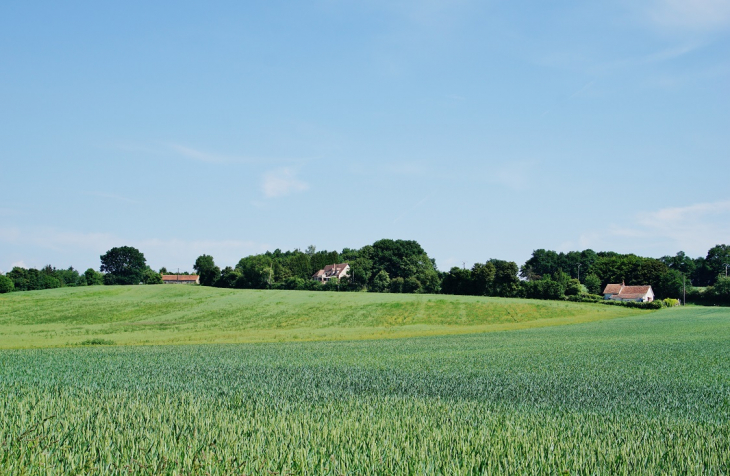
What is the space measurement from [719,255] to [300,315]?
480 ft

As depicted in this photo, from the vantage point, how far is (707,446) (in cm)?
709

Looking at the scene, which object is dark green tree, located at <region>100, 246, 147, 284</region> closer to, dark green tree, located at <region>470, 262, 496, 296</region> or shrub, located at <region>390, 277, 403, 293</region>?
shrub, located at <region>390, 277, 403, 293</region>

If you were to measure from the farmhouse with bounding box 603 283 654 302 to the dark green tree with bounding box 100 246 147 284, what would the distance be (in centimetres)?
13380

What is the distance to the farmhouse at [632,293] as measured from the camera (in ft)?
375

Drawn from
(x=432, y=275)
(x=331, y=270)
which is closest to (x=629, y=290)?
(x=432, y=275)

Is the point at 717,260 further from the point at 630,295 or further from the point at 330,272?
the point at 330,272

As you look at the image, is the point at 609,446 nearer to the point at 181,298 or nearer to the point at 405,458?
the point at 405,458

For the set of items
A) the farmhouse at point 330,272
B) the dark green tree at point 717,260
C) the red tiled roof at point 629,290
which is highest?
the dark green tree at point 717,260

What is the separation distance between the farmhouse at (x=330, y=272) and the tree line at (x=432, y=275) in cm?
402

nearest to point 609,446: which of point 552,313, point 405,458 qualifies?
point 405,458

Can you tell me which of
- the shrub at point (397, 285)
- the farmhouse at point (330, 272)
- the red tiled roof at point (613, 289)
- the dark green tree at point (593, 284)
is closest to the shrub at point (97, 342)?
the shrub at point (397, 285)

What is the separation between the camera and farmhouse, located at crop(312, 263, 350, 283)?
156 metres

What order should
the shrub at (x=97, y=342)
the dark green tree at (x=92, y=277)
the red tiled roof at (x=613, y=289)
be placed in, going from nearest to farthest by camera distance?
the shrub at (x=97, y=342) → the red tiled roof at (x=613, y=289) → the dark green tree at (x=92, y=277)

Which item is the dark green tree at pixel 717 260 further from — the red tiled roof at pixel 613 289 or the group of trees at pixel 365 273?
the group of trees at pixel 365 273
